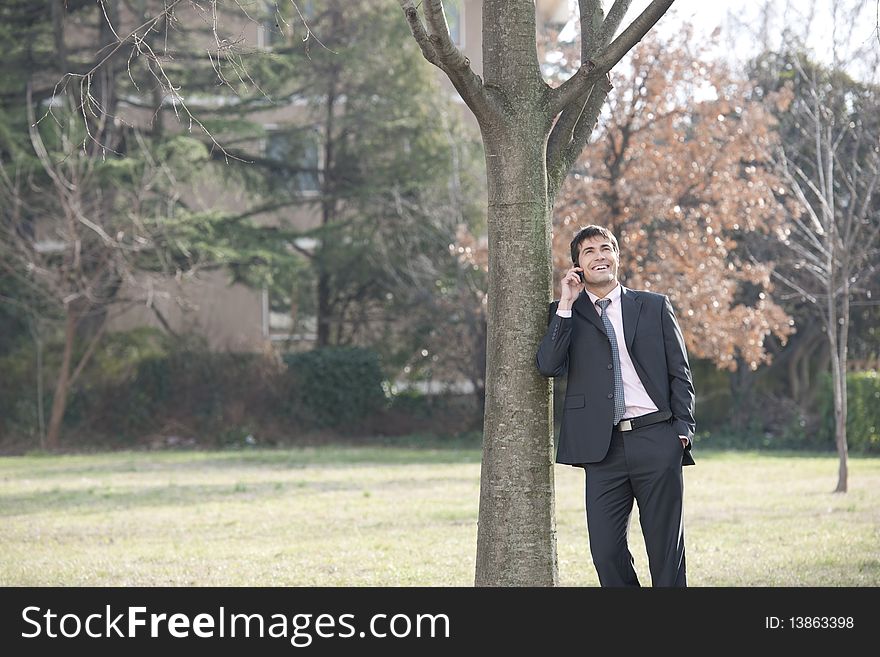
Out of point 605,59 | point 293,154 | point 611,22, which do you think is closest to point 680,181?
point 611,22

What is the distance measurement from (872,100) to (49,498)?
1169cm

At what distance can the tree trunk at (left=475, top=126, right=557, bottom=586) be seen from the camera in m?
5.76

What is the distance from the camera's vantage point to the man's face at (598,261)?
18.8 feet

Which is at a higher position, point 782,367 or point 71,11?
point 71,11

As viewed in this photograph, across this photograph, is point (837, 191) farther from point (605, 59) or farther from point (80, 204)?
point (605, 59)

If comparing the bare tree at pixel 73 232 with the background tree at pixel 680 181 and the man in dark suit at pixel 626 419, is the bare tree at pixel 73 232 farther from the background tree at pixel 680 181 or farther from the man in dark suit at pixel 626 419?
the man in dark suit at pixel 626 419

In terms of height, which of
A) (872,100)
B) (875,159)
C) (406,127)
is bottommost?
(875,159)

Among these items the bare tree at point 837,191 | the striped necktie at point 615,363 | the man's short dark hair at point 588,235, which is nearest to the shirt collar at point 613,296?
the striped necktie at point 615,363

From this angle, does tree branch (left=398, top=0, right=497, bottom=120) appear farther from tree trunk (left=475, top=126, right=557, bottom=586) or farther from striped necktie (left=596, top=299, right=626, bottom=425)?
striped necktie (left=596, top=299, right=626, bottom=425)

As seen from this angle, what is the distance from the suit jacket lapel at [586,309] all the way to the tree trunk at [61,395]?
17.6 m

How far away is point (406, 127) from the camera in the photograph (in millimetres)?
24922

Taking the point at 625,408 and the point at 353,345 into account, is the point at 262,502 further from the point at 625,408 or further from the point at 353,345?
the point at 353,345

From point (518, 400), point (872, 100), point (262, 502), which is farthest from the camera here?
point (872, 100)

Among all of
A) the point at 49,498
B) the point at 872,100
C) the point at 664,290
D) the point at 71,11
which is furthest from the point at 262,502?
the point at 71,11
